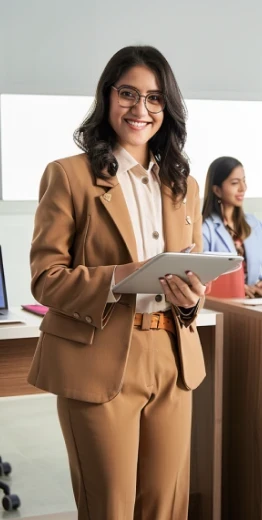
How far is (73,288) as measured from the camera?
1.88m

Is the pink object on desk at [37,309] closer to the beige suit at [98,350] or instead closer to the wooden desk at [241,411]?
the wooden desk at [241,411]

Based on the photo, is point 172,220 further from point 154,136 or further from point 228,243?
point 228,243

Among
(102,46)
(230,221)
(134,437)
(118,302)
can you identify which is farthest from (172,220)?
(102,46)

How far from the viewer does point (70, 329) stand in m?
1.92

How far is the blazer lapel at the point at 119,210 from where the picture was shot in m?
1.92

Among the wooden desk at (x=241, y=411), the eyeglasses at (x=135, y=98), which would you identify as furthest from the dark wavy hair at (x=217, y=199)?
the eyeglasses at (x=135, y=98)

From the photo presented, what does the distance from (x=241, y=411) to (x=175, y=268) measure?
134cm

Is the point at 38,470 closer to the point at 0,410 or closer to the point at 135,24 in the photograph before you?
the point at 0,410

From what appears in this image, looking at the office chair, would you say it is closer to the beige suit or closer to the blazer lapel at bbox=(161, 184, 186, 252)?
the beige suit

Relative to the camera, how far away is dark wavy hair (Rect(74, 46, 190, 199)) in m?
1.98

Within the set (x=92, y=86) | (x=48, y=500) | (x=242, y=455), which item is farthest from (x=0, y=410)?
(x=92, y=86)

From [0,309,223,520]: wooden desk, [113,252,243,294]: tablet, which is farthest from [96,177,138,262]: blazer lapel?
[0,309,223,520]: wooden desk

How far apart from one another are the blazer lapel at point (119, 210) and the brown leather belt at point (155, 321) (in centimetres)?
14

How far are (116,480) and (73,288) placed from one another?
1.59ft
